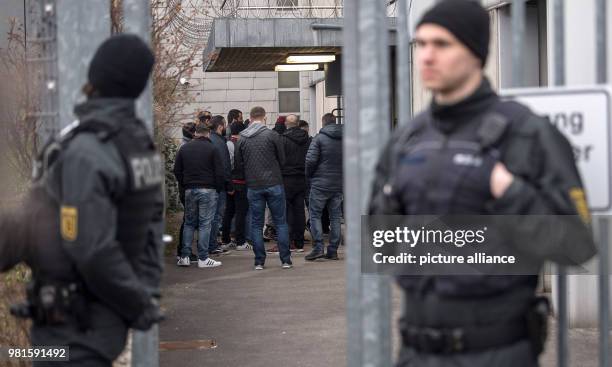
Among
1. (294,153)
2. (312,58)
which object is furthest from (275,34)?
(294,153)

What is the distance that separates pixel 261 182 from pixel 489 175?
380 inches

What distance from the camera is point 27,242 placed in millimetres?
3871

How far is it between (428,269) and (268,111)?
28101 mm

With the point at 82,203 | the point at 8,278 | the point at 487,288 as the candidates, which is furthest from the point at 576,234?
the point at 8,278

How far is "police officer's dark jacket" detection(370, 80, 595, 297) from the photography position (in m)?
3.18

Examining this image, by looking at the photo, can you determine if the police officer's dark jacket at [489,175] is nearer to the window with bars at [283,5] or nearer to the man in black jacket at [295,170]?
the man in black jacket at [295,170]

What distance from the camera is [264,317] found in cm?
980

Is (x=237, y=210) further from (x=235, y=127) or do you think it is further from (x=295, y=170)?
(x=235, y=127)

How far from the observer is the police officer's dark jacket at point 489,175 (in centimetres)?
318

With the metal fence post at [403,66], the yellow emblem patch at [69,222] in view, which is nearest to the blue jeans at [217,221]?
the metal fence post at [403,66]

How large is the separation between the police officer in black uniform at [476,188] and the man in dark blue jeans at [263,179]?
942cm

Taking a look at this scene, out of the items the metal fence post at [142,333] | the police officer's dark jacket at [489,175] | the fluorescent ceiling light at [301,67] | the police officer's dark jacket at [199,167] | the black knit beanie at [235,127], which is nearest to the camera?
the police officer's dark jacket at [489,175]

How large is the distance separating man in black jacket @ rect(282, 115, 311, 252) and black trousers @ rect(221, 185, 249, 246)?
2.13ft

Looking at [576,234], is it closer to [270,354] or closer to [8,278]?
[8,278]
